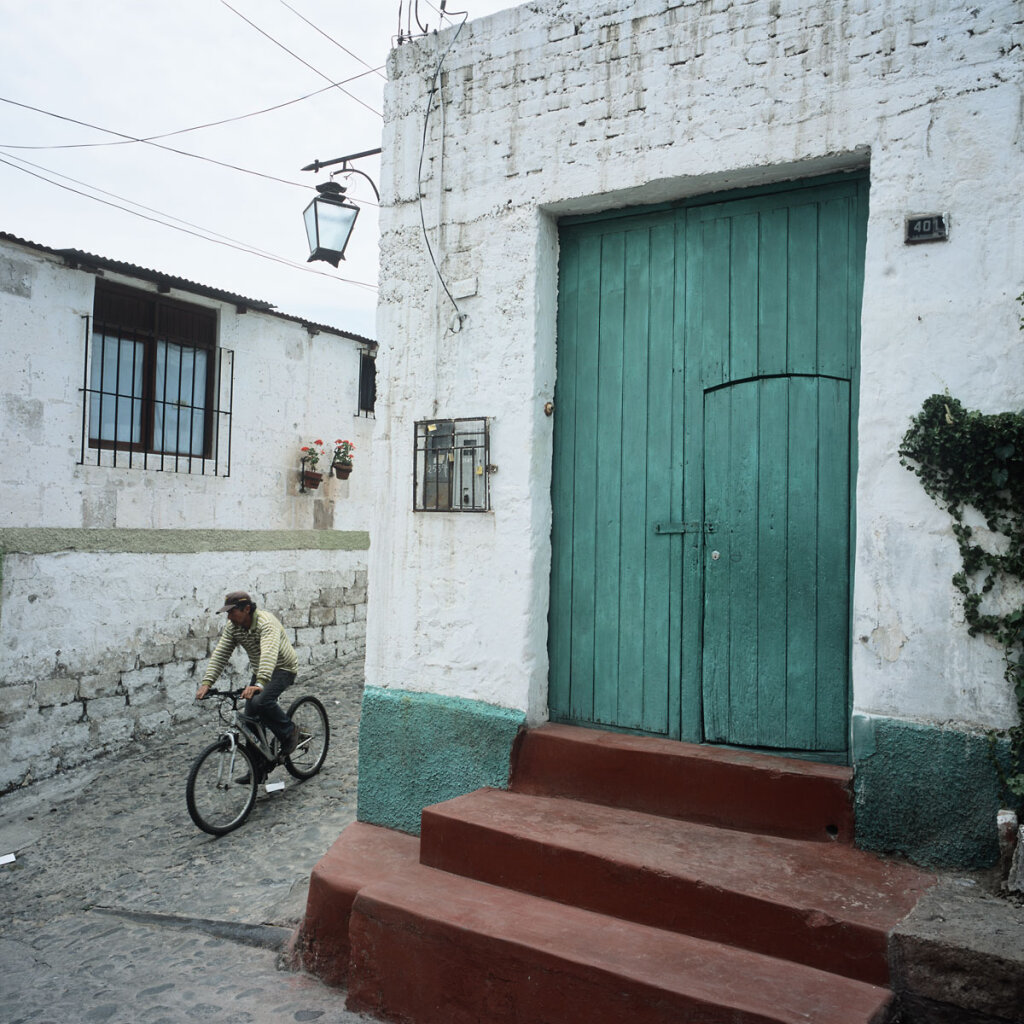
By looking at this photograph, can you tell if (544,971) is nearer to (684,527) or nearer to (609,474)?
(684,527)

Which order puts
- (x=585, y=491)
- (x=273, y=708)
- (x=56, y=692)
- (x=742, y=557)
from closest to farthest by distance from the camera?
(x=742, y=557)
(x=585, y=491)
(x=273, y=708)
(x=56, y=692)

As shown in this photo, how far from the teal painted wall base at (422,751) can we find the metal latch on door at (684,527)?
3.72 ft

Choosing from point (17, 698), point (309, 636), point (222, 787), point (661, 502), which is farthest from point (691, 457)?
point (309, 636)

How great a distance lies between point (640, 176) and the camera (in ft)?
13.1

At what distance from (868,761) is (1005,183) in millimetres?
2287

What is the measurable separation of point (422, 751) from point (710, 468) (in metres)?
2.05

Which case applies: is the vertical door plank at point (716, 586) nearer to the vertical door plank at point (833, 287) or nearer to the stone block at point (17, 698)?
the vertical door plank at point (833, 287)

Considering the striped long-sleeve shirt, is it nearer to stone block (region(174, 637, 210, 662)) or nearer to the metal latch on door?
stone block (region(174, 637, 210, 662))

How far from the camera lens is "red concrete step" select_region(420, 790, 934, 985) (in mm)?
2779

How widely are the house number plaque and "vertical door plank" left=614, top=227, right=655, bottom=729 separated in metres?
1.23

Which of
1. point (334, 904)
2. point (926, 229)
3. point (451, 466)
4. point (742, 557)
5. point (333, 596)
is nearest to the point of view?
point (926, 229)

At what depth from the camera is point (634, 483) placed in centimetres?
419

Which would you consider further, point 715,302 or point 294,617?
point 294,617

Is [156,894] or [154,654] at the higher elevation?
[154,654]
